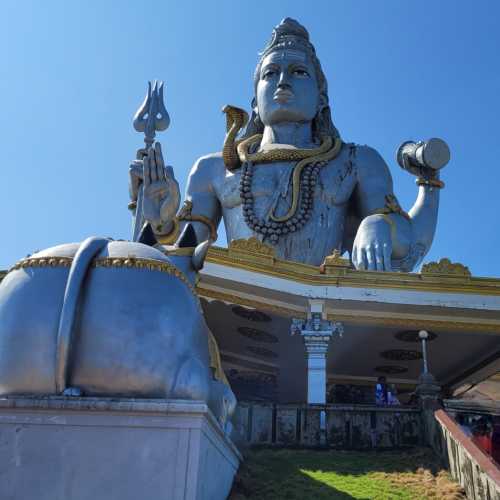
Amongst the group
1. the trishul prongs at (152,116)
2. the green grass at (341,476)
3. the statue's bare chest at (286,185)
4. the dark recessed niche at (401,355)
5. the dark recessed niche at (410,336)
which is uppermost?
the statue's bare chest at (286,185)

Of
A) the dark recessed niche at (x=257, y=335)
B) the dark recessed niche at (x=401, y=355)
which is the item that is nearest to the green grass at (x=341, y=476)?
the dark recessed niche at (x=257, y=335)

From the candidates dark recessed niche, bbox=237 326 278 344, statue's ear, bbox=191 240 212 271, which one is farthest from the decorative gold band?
dark recessed niche, bbox=237 326 278 344

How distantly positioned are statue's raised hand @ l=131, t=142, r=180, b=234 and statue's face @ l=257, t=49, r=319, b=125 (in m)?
9.80

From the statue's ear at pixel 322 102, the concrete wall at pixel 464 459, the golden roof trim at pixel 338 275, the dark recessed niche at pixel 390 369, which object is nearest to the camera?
the concrete wall at pixel 464 459

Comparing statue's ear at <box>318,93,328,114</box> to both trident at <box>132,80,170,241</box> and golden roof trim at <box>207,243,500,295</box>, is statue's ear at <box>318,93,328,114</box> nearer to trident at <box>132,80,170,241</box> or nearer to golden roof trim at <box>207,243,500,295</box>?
golden roof trim at <box>207,243,500,295</box>

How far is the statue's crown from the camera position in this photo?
56.0 ft

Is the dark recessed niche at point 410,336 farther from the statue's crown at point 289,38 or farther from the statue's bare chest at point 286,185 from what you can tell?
the statue's crown at point 289,38

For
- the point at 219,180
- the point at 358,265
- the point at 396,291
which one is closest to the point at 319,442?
the point at 396,291

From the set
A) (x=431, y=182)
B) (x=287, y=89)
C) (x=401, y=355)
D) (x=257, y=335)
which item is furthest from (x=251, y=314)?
(x=287, y=89)

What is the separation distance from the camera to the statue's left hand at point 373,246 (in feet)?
45.1

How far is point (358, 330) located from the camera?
43.2 feet

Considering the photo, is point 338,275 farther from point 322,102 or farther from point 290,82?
point 322,102

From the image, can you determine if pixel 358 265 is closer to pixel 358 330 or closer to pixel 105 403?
pixel 358 330

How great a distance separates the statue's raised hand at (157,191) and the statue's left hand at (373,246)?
734cm
